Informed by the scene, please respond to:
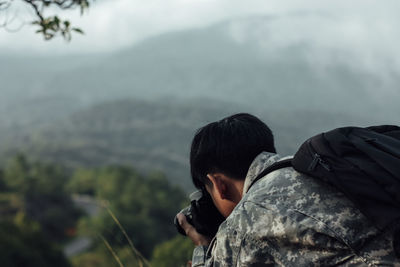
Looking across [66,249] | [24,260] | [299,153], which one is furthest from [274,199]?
[66,249]

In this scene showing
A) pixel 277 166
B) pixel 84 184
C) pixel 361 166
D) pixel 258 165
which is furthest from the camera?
pixel 84 184

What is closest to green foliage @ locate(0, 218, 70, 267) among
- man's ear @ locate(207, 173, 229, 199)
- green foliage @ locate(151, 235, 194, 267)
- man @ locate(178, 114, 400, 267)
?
green foliage @ locate(151, 235, 194, 267)

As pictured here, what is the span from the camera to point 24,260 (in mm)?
24359

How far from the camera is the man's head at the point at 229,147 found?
2592 millimetres

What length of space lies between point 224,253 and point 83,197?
7706 cm

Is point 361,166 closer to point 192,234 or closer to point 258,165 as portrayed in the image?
point 258,165

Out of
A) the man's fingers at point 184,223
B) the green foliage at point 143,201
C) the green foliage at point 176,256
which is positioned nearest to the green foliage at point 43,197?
the green foliage at point 143,201

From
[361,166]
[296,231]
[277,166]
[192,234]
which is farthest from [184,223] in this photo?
[361,166]

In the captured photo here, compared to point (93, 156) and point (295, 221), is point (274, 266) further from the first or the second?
point (93, 156)

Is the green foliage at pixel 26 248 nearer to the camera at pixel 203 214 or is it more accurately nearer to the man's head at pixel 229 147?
the camera at pixel 203 214

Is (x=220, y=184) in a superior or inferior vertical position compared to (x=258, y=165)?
inferior

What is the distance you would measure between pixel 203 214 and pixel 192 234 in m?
0.15

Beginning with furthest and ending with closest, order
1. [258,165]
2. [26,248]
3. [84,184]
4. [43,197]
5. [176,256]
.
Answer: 1. [84,184]
2. [43,197]
3. [26,248]
4. [176,256]
5. [258,165]

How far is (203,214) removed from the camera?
2.85 metres
